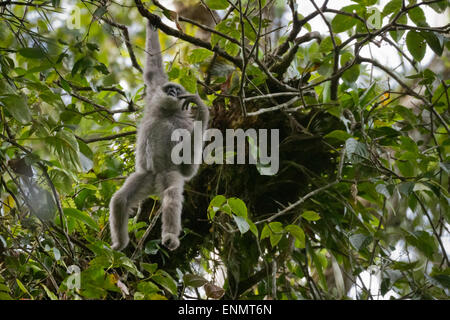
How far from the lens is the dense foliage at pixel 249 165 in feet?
9.75

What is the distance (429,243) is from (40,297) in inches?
108

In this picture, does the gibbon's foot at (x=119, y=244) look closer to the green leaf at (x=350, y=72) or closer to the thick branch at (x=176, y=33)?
the thick branch at (x=176, y=33)

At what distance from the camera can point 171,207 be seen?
3037 mm

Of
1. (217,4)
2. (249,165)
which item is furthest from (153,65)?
(249,165)

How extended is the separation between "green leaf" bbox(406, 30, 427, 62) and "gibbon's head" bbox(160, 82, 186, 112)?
1540 millimetres

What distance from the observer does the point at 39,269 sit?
321 cm

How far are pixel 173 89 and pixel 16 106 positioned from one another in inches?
48.9

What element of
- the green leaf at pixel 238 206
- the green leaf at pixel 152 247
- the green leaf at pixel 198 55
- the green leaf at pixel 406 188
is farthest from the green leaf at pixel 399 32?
the green leaf at pixel 152 247

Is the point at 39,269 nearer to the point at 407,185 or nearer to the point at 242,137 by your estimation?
the point at 242,137

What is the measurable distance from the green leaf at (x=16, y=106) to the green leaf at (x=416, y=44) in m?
2.33

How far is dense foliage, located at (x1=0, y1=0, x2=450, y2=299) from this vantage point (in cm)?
297

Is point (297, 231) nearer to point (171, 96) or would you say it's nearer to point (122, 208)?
point (122, 208)
